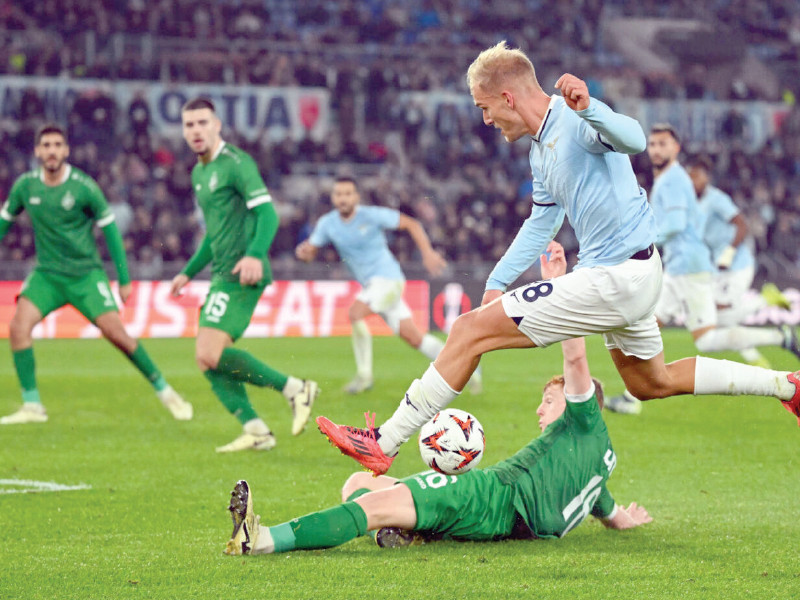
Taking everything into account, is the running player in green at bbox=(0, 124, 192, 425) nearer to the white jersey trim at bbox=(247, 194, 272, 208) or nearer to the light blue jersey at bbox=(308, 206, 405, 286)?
the white jersey trim at bbox=(247, 194, 272, 208)

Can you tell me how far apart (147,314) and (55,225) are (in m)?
8.48

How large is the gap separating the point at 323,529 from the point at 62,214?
5.58m

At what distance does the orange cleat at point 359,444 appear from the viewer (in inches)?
185

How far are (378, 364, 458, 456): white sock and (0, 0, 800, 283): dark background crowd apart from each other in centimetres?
1349

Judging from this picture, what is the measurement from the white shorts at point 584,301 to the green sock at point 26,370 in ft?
19.2

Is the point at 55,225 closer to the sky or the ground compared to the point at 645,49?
closer to the ground

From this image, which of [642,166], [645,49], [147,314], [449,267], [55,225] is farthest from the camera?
[645,49]

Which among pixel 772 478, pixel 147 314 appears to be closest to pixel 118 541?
pixel 772 478

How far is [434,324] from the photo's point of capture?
18672mm

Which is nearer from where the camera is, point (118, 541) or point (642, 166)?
point (118, 541)

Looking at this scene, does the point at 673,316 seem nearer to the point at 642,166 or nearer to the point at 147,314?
the point at 147,314

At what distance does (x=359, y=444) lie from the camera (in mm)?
4688

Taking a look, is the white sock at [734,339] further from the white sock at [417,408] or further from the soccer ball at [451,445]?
the white sock at [417,408]

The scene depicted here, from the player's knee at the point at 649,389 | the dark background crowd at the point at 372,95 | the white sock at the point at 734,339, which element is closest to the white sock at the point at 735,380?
the player's knee at the point at 649,389
